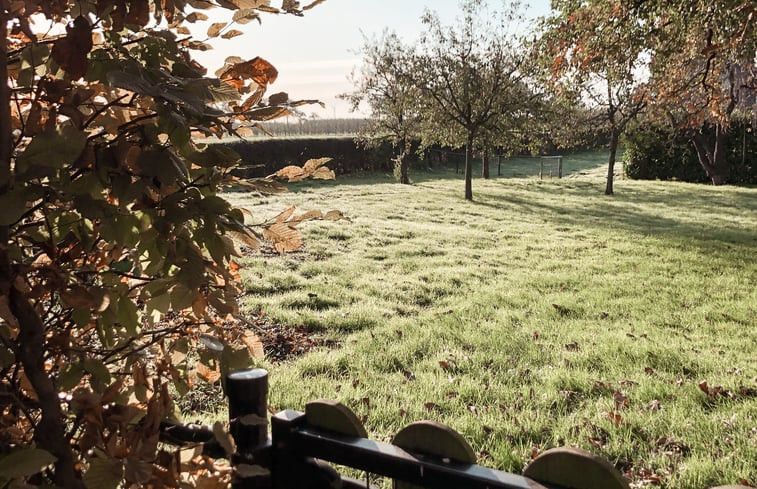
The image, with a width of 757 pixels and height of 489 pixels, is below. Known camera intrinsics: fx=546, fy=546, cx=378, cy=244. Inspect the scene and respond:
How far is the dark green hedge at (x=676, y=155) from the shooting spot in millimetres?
22344

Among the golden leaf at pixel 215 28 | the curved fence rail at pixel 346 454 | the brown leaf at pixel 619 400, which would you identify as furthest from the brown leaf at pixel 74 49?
the brown leaf at pixel 619 400

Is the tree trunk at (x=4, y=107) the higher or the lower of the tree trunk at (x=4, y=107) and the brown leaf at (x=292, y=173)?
the higher

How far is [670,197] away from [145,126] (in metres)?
20.1

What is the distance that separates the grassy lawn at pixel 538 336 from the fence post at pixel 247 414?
5.57ft

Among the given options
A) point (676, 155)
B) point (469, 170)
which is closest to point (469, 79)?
point (469, 170)

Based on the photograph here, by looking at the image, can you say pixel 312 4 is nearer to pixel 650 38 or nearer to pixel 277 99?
pixel 277 99

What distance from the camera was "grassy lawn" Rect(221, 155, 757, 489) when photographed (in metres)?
3.19

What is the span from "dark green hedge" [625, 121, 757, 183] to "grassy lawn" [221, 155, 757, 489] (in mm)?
13798

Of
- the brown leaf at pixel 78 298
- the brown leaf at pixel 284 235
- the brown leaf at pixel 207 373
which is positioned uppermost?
the brown leaf at pixel 284 235

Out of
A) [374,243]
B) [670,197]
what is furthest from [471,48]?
[374,243]

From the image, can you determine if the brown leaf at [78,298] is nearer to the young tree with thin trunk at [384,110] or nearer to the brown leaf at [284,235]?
the brown leaf at [284,235]

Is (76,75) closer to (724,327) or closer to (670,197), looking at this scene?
(724,327)

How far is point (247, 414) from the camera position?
1.48 m

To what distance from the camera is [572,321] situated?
17.6 ft
